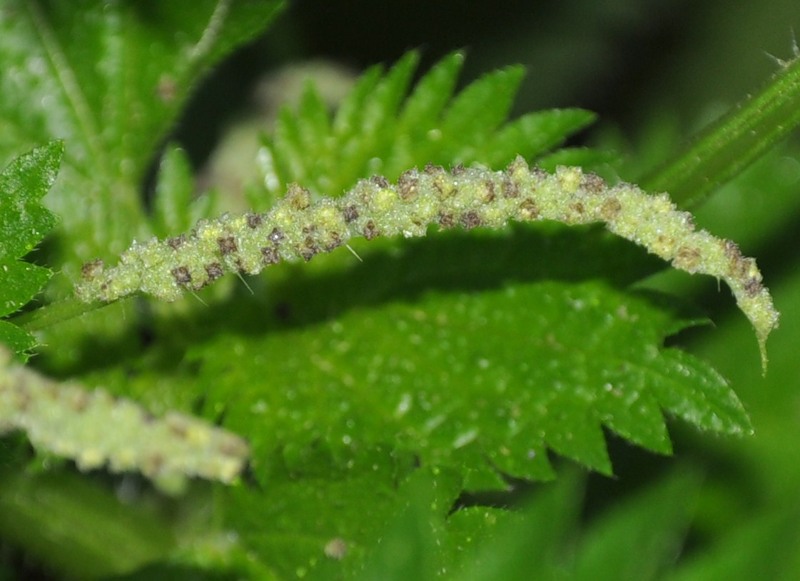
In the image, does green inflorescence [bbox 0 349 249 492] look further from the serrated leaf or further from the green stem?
the green stem

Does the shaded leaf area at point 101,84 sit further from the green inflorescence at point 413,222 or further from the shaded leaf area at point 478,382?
the green inflorescence at point 413,222

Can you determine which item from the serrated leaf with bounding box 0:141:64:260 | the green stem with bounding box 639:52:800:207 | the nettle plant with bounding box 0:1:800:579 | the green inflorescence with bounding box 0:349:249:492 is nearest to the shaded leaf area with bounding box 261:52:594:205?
the nettle plant with bounding box 0:1:800:579

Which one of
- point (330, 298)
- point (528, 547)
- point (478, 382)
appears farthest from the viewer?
point (330, 298)

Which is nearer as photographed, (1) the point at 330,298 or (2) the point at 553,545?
(2) the point at 553,545

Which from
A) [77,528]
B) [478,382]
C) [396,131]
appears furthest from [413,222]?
[77,528]

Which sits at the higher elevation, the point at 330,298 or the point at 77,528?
the point at 330,298

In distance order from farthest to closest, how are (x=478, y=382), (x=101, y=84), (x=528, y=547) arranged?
(x=101, y=84)
(x=478, y=382)
(x=528, y=547)

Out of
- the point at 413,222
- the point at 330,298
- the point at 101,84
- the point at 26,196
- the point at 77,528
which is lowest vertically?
the point at 77,528

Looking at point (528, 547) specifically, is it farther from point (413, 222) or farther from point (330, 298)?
point (330, 298)
